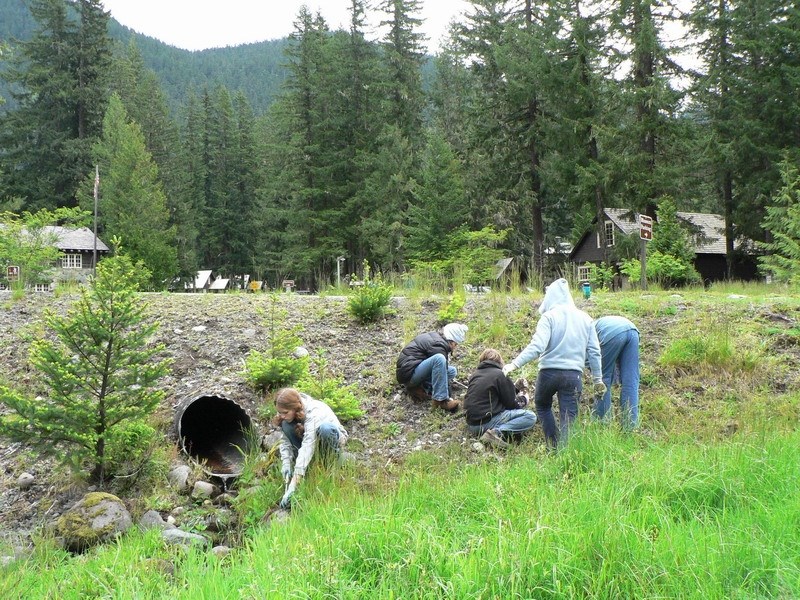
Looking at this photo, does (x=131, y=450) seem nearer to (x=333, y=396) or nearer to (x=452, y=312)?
(x=333, y=396)

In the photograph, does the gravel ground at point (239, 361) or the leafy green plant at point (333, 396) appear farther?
the leafy green plant at point (333, 396)

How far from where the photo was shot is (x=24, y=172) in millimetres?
37125

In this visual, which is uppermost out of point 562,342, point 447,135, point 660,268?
point 447,135

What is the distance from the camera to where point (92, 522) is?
4250 mm

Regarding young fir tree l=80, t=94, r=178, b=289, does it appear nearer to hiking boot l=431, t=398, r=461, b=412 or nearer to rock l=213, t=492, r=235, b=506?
hiking boot l=431, t=398, r=461, b=412

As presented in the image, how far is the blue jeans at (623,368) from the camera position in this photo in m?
5.30

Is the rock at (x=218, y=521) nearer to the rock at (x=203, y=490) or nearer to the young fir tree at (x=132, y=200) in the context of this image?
the rock at (x=203, y=490)

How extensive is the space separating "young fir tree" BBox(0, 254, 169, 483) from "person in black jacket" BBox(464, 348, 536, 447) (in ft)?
9.49

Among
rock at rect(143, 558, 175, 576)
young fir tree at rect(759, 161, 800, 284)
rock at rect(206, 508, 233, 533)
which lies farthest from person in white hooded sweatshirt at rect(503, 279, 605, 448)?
young fir tree at rect(759, 161, 800, 284)

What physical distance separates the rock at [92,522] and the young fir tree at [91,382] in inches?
17.6

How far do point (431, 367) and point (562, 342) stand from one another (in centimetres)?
176

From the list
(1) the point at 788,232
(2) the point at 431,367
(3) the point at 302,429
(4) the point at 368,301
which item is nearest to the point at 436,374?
(2) the point at 431,367

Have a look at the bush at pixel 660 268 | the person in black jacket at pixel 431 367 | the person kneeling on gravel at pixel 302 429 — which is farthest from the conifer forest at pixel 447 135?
the person kneeling on gravel at pixel 302 429

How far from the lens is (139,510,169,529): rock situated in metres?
4.41
